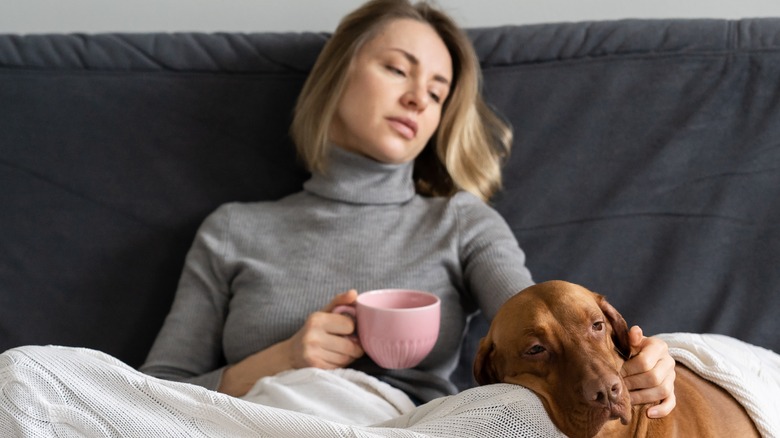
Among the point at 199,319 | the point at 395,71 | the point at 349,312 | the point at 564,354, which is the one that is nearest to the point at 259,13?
the point at 395,71

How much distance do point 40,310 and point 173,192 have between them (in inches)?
13.0

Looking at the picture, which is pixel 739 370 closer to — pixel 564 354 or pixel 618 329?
pixel 618 329

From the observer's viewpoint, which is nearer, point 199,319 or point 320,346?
point 320,346

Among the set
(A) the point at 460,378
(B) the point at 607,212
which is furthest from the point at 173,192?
(B) the point at 607,212

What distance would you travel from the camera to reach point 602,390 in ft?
2.80

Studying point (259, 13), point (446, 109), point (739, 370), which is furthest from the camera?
point (259, 13)

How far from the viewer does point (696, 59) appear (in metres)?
1.57

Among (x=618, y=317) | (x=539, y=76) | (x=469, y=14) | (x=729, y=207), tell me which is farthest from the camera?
(x=469, y=14)

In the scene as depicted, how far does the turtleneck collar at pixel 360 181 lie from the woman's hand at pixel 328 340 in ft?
1.13

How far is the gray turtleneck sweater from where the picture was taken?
1.43 meters

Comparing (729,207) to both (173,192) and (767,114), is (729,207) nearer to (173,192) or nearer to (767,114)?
(767,114)

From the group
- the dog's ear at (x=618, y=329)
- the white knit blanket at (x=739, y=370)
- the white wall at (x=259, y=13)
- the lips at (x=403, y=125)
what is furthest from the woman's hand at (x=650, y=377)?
the white wall at (x=259, y=13)

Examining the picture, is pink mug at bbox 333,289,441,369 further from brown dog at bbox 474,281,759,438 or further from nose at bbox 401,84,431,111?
nose at bbox 401,84,431,111

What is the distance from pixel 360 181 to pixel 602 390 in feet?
2.70
